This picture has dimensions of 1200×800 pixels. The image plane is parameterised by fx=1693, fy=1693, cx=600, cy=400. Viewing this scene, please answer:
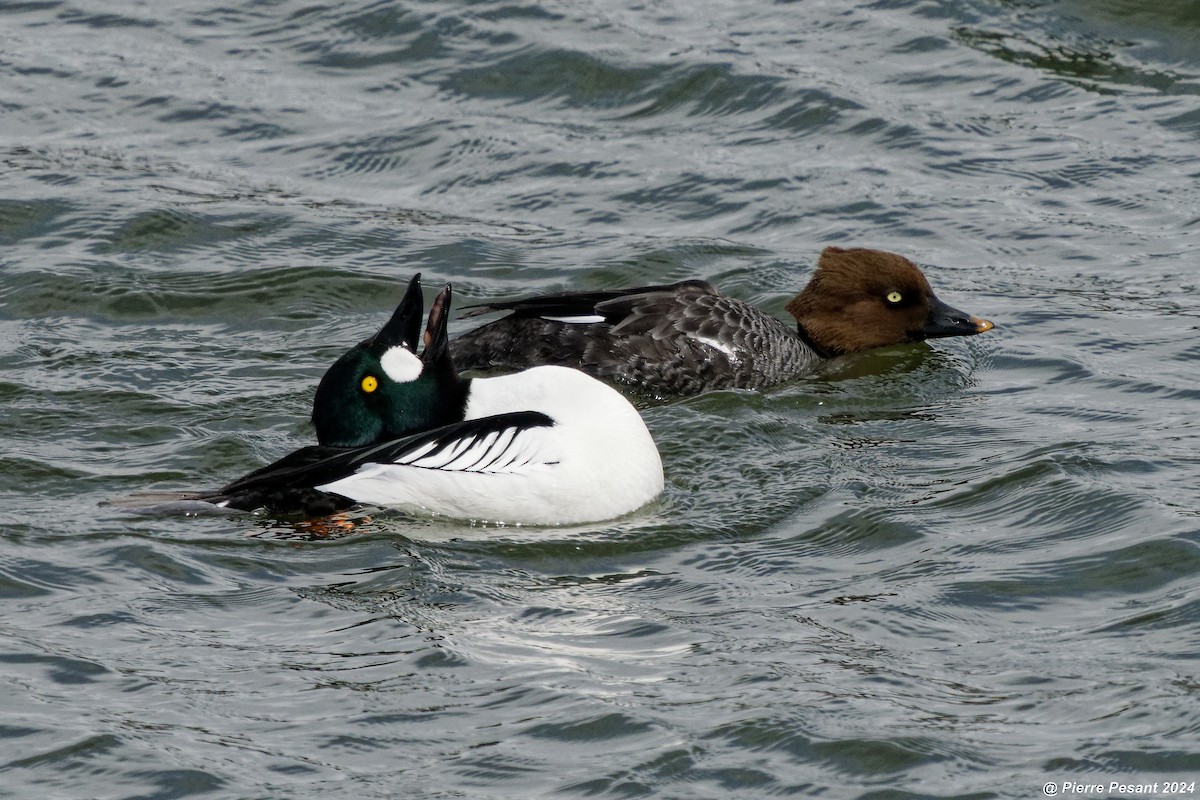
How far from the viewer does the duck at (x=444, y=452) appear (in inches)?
302

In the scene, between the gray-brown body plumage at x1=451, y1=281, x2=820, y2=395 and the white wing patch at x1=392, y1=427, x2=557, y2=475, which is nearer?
the white wing patch at x1=392, y1=427, x2=557, y2=475

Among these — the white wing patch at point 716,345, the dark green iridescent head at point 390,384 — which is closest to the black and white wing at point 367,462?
the dark green iridescent head at point 390,384

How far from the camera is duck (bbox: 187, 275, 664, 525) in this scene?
7.67 meters

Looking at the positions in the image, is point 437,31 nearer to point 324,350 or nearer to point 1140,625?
point 324,350

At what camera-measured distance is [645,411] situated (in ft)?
31.5

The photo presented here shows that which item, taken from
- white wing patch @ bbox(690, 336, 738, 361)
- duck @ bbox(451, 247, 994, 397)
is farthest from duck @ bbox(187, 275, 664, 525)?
white wing patch @ bbox(690, 336, 738, 361)

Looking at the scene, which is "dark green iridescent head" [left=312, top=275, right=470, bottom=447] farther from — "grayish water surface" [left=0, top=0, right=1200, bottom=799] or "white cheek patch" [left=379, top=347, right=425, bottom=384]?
"grayish water surface" [left=0, top=0, right=1200, bottom=799]

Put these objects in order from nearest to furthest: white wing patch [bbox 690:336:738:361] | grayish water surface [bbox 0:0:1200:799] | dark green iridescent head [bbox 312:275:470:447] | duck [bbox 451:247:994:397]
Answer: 1. grayish water surface [bbox 0:0:1200:799]
2. dark green iridescent head [bbox 312:275:470:447]
3. duck [bbox 451:247:994:397]
4. white wing patch [bbox 690:336:738:361]

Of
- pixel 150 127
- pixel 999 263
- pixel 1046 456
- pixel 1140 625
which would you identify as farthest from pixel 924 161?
pixel 1140 625

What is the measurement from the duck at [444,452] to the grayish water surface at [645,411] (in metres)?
0.15

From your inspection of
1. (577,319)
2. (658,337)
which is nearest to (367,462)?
(577,319)

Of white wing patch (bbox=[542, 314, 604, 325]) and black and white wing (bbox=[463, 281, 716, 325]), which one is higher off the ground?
black and white wing (bbox=[463, 281, 716, 325])

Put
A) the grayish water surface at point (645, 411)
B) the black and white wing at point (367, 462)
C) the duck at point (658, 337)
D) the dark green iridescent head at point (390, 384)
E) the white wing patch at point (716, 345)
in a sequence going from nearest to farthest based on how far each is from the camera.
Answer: the grayish water surface at point (645, 411) < the black and white wing at point (367, 462) < the dark green iridescent head at point (390, 384) < the duck at point (658, 337) < the white wing patch at point (716, 345)

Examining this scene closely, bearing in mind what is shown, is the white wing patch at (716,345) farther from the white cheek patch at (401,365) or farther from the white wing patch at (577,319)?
the white cheek patch at (401,365)
